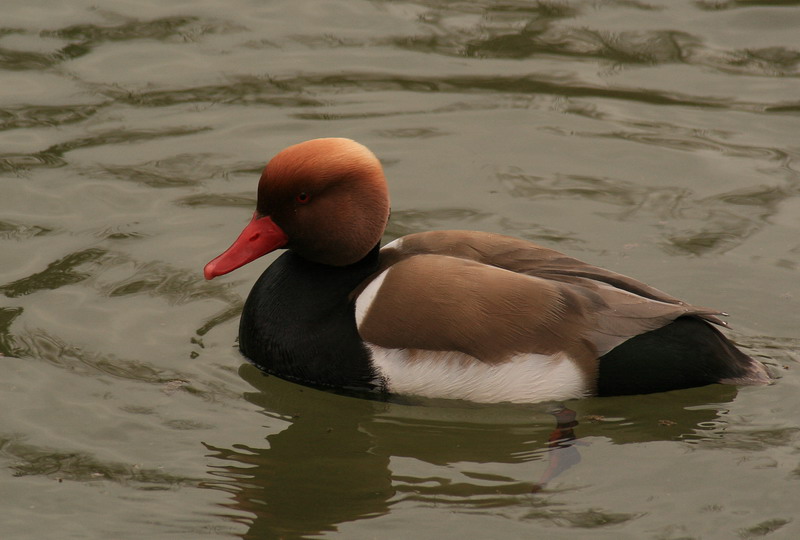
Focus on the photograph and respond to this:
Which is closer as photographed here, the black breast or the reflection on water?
the reflection on water

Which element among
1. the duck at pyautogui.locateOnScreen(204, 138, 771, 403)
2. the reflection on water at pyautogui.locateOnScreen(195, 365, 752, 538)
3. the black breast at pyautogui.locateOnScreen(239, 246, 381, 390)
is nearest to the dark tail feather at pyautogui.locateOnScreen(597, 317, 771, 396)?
the duck at pyautogui.locateOnScreen(204, 138, 771, 403)

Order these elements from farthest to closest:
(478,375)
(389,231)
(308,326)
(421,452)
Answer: (389,231) → (308,326) → (478,375) → (421,452)

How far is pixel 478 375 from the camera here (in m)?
5.55

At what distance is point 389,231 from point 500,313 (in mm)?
1847

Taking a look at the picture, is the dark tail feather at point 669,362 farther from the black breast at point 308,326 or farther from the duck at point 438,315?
the black breast at point 308,326

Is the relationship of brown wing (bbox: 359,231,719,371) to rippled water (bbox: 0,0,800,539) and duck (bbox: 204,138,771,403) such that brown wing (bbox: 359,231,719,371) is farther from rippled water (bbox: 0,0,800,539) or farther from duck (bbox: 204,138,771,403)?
rippled water (bbox: 0,0,800,539)

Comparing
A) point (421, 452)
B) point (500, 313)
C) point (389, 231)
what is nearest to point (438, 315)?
point (500, 313)

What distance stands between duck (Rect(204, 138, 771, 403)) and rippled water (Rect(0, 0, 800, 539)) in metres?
0.17

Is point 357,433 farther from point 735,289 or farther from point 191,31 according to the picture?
point 191,31

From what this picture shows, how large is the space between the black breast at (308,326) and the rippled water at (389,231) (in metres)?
0.13

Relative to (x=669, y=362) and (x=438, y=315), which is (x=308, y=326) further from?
(x=669, y=362)

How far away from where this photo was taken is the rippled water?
5062 millimetres

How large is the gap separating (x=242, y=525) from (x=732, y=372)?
2.32 metres

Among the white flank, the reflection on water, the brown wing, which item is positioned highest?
the brown wing
